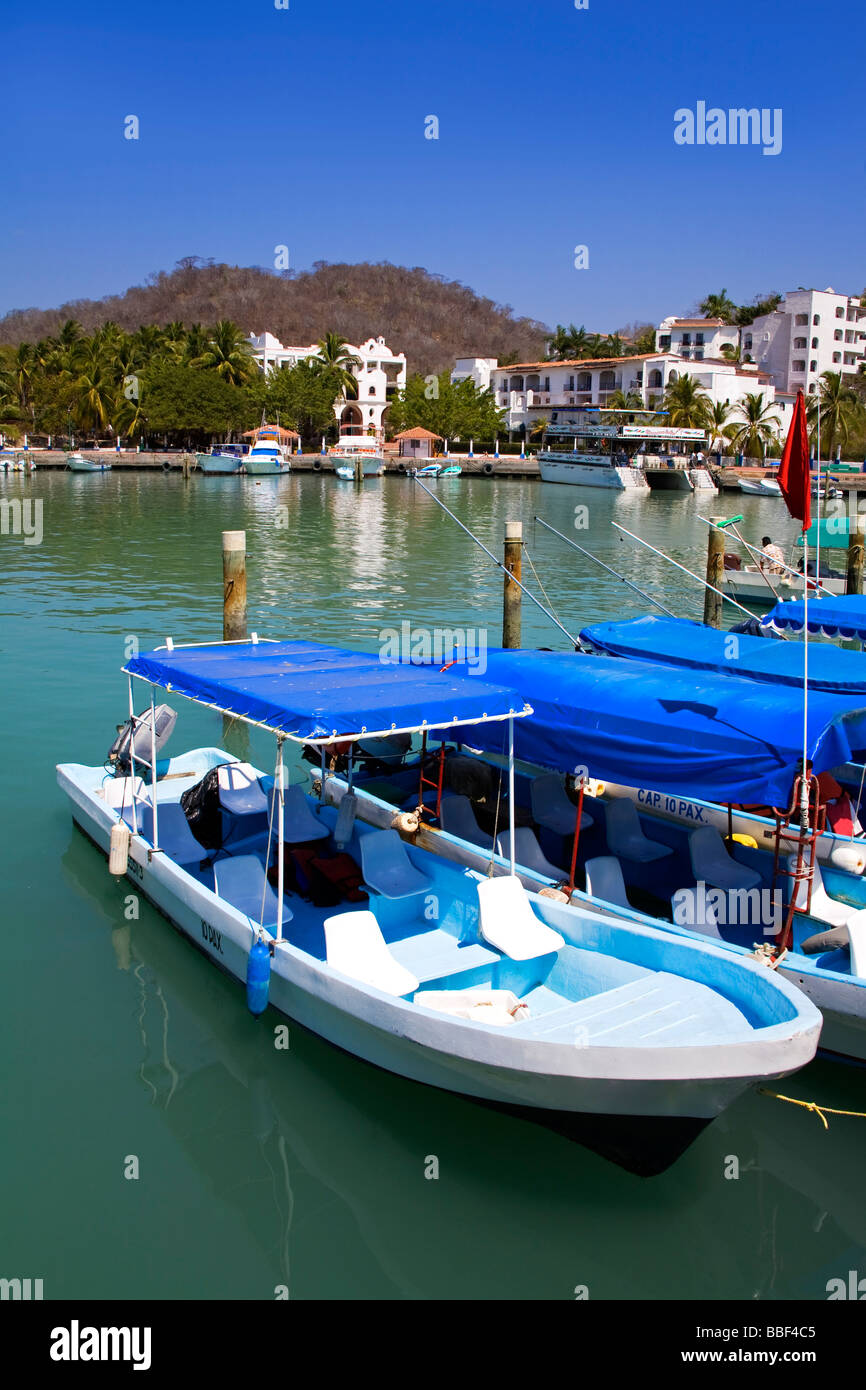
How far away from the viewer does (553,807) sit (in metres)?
11.5

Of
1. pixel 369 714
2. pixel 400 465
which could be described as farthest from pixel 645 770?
pixel 400 465

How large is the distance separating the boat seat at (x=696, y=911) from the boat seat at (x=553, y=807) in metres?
2.07

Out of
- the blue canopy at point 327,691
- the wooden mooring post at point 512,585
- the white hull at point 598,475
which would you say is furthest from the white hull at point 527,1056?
the white hull at point 598,475

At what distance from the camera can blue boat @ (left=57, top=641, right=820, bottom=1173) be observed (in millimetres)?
6555

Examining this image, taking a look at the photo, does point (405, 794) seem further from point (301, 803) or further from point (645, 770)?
point (645, 770)

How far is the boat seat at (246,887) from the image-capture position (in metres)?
9.59

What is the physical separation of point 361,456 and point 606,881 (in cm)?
8304

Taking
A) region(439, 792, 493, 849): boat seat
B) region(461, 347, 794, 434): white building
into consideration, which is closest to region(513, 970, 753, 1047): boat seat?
region(439, 792, 493, 849): boat seat

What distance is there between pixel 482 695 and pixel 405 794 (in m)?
4.23

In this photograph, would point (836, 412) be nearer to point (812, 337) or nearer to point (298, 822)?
point (812, 337)

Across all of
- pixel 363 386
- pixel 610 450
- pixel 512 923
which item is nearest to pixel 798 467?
pixel 512 923

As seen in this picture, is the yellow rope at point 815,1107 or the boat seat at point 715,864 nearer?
the yellow rope at point 815,1107

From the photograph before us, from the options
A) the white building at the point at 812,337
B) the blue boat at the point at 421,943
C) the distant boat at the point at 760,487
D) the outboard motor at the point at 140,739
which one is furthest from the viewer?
the white building at the point at 812,337

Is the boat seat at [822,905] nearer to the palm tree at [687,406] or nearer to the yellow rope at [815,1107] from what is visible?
the yellow rope at [815,1107]
